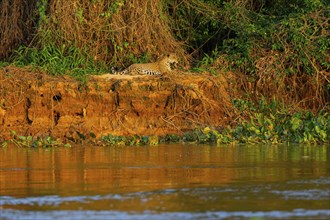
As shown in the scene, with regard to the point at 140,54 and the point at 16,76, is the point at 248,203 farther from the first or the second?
the point at 140,54

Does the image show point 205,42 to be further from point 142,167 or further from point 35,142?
point 142,167

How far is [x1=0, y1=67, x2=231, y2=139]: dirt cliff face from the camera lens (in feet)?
53.0

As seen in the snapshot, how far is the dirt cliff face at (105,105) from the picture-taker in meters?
16.1

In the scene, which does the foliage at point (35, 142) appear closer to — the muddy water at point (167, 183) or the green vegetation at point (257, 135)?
the muddy water at point (167, 183)

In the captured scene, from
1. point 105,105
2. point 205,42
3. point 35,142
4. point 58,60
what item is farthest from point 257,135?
point 205,42

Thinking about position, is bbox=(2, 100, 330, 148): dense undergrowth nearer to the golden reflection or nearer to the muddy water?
the golden reflection

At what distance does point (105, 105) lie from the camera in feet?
53.9

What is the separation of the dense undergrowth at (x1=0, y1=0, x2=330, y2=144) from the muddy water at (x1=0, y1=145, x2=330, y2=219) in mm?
3418

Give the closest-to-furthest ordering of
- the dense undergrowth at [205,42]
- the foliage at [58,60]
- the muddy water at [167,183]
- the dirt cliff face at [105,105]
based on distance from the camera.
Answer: the muddy water at [167,183]
the dirt cliff face at [105,105]
the foliage at [58,60]
the dense undergrowth at [205,42]

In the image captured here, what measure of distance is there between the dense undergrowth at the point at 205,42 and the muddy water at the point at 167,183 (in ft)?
11.2

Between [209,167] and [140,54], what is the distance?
289 inches

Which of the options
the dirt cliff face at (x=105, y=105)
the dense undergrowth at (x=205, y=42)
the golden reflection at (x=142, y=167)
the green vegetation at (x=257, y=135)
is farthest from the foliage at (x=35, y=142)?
the dense undergrowth at (x=205, y=42)

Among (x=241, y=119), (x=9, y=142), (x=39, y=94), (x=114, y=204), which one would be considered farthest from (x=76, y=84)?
(x=114, y=204)

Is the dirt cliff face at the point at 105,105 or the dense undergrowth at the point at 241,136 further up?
the dirt cliff face at the point at 105,105
